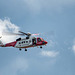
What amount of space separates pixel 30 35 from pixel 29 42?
3.42 m

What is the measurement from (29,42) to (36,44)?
346 cm

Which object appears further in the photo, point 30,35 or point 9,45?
point 9,45

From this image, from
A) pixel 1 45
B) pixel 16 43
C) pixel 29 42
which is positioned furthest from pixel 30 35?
pixel 1 45

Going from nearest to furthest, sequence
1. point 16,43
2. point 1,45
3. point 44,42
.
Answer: point 44,42 < point 16,43 < point 1,45

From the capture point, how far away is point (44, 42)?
226 ft

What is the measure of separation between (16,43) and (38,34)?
463 inches

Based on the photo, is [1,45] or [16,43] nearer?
[16,43]

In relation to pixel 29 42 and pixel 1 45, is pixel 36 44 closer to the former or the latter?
pixel 29 42

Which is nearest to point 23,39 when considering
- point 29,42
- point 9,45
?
point 29,42

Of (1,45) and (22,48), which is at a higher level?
(1,45)

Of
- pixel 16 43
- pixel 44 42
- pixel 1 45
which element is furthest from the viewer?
pixel 1 45

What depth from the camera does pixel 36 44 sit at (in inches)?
2731

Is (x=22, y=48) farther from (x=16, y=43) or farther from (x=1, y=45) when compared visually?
(x=1, y=45)

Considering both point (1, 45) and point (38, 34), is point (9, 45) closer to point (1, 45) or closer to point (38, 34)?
point (1, 45)
